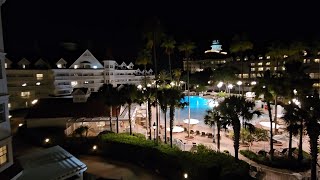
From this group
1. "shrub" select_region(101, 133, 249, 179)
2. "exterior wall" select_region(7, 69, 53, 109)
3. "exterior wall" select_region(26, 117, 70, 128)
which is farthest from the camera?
"exterior wall" select_region(7, 69, 53, 109)

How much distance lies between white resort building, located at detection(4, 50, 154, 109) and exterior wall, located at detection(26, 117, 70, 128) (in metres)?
18.0

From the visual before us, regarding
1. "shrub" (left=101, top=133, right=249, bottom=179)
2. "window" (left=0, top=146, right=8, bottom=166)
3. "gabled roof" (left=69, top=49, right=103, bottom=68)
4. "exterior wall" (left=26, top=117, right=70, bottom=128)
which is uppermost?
"gabled roof" (left=69, top=49, right=103, bottom=68)

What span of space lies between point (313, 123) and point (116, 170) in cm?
1555

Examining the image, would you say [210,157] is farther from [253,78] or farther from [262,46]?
[262,46]

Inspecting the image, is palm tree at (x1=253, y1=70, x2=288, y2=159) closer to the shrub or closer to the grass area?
the grass area

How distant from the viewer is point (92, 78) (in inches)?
2349

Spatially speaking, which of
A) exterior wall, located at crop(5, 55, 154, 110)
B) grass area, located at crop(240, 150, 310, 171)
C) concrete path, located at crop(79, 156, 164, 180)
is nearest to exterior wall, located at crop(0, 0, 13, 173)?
concrete path, located at crop(79, 156, 164, 180)

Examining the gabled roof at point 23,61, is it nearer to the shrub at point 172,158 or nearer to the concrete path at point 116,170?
the shrub at point 172,158

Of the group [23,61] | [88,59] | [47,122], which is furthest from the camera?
[88,59]

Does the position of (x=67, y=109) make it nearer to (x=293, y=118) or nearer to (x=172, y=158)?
(x=172, y=158)

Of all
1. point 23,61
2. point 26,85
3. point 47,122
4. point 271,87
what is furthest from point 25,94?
point 271,87

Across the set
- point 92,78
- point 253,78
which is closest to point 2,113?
point 92,78

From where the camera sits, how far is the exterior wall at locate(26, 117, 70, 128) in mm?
31391

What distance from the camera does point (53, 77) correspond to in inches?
2047
